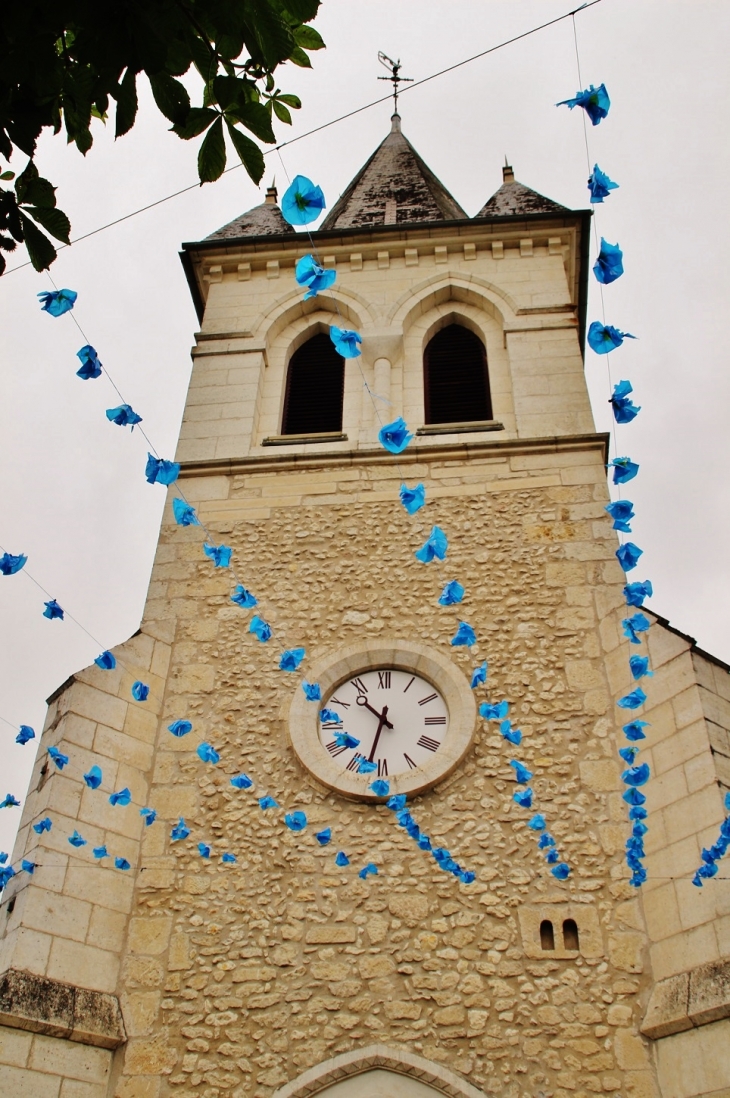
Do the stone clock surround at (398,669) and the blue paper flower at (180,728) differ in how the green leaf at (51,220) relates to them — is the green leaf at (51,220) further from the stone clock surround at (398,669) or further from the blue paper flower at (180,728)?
the stone clock surround at (398,669)

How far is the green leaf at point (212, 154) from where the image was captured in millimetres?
2914

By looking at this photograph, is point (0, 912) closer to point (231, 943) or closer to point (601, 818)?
point (231, 943)

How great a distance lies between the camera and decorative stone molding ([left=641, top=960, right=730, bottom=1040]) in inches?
204

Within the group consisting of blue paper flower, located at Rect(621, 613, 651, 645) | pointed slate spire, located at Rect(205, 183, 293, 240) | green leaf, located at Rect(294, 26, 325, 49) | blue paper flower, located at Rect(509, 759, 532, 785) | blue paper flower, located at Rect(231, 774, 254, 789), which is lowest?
blue paper flower, located at Rect(509, 759, 532, 785)

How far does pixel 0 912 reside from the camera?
6121mm

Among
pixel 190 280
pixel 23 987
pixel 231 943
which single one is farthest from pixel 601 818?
pixel 190 280

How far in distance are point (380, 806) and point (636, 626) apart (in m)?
2.11

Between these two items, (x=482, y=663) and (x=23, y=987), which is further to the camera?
(x=482, y=663)

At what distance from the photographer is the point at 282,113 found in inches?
128

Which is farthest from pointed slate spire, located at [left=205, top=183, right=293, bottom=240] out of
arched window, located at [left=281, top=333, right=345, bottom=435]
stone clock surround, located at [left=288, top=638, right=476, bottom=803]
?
stone clock surround, located at [left=288, top=638, right=476, bottom=803]

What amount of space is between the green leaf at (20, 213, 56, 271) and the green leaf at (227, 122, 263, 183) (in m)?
0.66

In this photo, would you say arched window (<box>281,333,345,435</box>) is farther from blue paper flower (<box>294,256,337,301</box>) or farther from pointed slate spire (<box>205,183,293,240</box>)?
blue paper flower (<box>294,256,337,301</box>)

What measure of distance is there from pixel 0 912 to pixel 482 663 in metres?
3.65

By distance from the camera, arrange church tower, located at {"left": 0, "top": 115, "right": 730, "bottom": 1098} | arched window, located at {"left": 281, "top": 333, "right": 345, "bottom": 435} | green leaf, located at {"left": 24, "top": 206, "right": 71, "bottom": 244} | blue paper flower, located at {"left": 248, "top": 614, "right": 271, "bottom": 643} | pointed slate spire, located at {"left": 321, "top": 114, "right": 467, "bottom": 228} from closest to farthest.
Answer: green leaf, located at {"left": 24, "top": 206, "right": 71, "bottom": 244}, church tower, located at {"left": 0, "top": 115, "right": 730, "bottom": 1098}, blue paper flower, located at {"left": 248, "top": 614, "right": 271, "bottom": 643}, arched window, located at {"left": 281, "top": 333, "right": 345, "bottom": 435}, pointed slate spire, located at {"left": 321, "top": 114, "right": 467, "bottom": 228}
